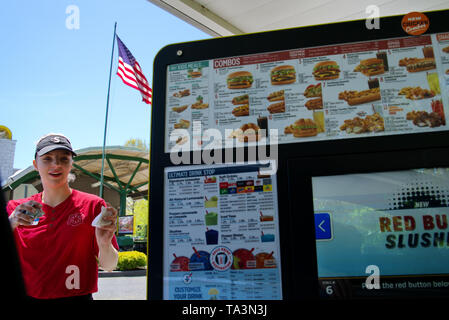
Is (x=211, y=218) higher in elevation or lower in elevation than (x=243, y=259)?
higher

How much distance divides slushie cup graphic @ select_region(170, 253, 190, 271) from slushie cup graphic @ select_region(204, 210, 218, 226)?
0.14 metres

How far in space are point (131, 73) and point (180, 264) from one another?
29.5ft

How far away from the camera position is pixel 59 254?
179 centimetres

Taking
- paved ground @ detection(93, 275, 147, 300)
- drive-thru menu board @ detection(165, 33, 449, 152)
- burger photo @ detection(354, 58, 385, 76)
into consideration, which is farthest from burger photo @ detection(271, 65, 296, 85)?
paved ground @ detection(93, 275, 147, 300)

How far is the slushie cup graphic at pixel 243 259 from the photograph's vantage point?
1.12m

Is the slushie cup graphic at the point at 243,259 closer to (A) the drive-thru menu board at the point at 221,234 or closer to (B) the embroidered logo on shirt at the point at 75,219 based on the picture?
(A) the drive-thru menu board at the point at 221,234

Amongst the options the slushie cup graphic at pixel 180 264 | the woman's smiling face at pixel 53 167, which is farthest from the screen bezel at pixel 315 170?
the woman's smiling face at pixel 53 167

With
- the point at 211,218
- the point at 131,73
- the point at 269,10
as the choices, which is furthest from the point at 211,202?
the point at 131,73

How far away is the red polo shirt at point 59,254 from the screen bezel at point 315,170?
1.23 meters

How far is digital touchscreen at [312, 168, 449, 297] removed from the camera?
1018mm

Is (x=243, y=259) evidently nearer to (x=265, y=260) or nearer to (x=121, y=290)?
(x=265, y=260)

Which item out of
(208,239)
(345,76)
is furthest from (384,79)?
(208,239)

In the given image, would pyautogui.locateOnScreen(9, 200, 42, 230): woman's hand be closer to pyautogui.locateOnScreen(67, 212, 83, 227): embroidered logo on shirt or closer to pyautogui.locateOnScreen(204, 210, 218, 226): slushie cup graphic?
pyautogui.locateOnScreen(67, 212, 83, 227): embroidered logo on shirt
